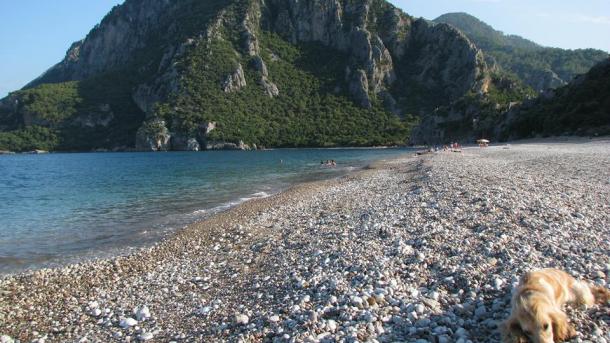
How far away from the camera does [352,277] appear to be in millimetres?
8805

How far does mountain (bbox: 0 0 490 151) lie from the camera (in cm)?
15812

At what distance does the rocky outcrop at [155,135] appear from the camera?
153625 mm

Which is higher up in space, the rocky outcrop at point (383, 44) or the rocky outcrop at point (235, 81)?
the rocky outcrop at point (383, 44)

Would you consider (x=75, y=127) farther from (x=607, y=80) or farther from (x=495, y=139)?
(x=607, y=80)

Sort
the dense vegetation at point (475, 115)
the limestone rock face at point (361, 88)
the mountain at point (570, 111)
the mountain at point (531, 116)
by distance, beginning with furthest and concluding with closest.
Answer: the limestone rock face at point (361, 88)
the dense vegetation at point (475, 115)
the mountain at point (531, 116)
the mountain at point (570, 111)

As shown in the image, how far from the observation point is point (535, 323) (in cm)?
508

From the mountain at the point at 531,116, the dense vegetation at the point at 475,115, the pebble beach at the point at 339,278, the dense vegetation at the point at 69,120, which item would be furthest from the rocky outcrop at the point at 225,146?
the pebble beach at the point at 339,278

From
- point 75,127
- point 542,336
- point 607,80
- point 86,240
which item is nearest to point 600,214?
point 542,336

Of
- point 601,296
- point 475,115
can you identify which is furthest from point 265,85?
point 601,296

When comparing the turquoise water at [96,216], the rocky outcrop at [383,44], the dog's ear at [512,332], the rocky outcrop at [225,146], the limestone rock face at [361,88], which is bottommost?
the turquoise water at [96,216]

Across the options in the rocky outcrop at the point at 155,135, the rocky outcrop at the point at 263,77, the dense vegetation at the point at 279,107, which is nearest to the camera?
the rocky outcrop at the point at 155,135

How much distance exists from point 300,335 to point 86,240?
14.0 metres

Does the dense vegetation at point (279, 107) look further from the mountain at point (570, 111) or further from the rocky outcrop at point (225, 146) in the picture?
the mountain at point (570, 111)

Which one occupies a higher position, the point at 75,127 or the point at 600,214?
the point at 75,127
